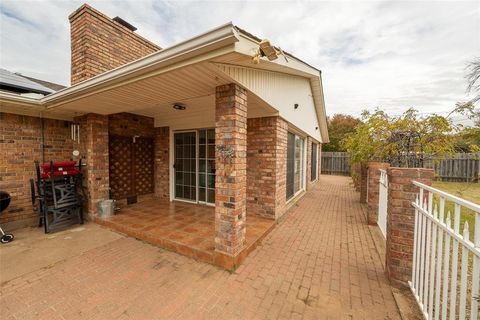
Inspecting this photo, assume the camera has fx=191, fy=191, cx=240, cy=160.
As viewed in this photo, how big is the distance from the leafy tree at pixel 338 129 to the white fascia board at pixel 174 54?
68.3ft

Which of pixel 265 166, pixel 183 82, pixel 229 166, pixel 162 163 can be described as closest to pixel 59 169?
pixel 162 163

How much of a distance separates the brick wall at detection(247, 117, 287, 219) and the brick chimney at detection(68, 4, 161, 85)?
174 inches

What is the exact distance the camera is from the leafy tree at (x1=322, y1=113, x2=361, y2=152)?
2055 centimetres

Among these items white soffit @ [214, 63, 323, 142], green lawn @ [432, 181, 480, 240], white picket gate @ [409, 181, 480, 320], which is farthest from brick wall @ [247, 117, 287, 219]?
green lawn @ [432, 181, 480, 240]

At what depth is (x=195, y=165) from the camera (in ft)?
19.3

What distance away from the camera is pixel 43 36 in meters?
6.71

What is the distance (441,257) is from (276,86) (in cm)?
378

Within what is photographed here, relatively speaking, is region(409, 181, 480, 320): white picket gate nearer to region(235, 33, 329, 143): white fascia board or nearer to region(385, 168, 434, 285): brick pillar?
region(385, 168, 434, 285): brick pillar

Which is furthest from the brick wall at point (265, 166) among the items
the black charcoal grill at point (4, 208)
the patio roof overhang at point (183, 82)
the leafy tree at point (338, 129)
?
the leafy tree at point (338, 129)

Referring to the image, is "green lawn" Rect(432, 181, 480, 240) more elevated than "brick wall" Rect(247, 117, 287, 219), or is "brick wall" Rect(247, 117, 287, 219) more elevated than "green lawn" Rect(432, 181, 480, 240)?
"brick wall" Rect(247, 117, 287, 219)

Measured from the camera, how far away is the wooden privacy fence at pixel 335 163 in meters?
17.5

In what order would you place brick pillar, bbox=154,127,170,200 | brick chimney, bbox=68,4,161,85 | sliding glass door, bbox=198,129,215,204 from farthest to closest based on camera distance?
brick pillar, bbox=154,127,170,200 < sliding glass door, bbox=198,129,215,204 < brick chimney, bbox=68,4,161,85

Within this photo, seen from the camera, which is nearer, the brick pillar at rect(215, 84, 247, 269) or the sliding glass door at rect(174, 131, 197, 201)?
the brick pillar at rect(215, 84, 247, 269)

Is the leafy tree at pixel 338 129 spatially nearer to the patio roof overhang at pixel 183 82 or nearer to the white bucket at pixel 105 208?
the patio roof overhang at pixel 183 82
